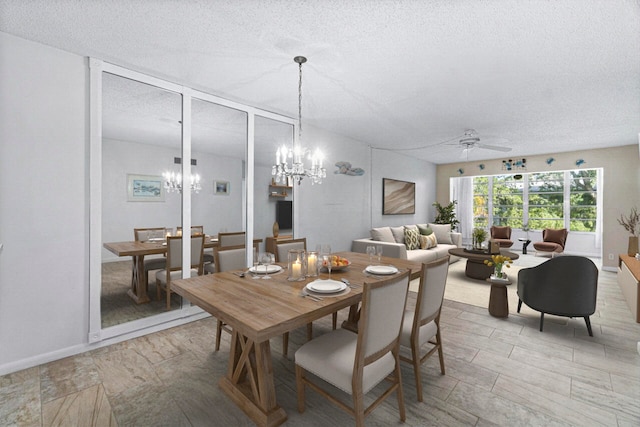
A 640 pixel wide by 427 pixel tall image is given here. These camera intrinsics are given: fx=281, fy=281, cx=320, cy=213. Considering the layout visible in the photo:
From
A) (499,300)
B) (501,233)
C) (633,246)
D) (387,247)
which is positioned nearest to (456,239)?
(501,233)

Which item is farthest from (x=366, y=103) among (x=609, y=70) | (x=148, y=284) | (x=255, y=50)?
(x=148, y=284)

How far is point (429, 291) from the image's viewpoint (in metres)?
1.82

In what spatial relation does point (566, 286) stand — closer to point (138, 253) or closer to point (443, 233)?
point (443, 233)

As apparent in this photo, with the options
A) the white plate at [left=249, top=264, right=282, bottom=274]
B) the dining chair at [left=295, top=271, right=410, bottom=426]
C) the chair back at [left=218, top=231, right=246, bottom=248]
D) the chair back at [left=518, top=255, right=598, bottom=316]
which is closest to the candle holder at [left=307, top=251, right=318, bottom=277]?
the white plate at [left=249, top=264, right=282, bottom=274]

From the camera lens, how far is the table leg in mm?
1624

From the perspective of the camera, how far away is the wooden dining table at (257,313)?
136 centimetres

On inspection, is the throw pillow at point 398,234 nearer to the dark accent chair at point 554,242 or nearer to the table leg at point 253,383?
the dark accent chair at point 554,242

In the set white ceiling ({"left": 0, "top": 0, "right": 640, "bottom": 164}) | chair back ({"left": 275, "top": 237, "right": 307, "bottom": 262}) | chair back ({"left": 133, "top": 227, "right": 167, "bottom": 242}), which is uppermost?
white ceiling ({"left": 0, "top": 0, "right": 640, "bottom": 164})

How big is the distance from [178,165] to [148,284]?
49.5 inches

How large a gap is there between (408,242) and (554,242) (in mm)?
3645

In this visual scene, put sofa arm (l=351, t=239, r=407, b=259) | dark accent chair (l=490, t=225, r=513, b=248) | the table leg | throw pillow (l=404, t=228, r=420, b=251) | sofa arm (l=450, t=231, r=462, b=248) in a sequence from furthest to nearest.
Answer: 1. dark accent chair (l=490, t=225, r=513, b=248)
2. sofa arm (l=450, t=231, r=462, b=248)
3. throw pillow (l=404, t=228, r=420, b=251)
4. sofa arm (l=351, t=239, r=407, b=259)
5. the table leg

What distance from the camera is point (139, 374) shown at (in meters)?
2.11

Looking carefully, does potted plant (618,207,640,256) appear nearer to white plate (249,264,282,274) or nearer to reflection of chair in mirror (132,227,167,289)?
white plate (249,264,282,274)

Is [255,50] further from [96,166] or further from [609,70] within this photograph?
[609,70]
